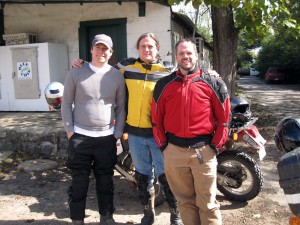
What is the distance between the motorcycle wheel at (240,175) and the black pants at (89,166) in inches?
52.6

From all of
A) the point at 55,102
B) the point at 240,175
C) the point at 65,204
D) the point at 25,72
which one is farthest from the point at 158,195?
the point at 25,72

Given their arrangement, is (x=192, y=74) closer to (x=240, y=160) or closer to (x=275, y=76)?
(x=240, y=160)

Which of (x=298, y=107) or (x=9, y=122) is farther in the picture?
(x=298, y=107)

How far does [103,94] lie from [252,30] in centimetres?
374

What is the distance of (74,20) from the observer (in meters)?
8.55

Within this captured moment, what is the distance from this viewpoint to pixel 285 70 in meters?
30.2

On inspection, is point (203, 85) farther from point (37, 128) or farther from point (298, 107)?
point (298, 107)

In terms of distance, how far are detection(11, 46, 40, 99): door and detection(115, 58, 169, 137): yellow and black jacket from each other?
5.29 metres

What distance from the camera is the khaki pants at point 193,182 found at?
304cm

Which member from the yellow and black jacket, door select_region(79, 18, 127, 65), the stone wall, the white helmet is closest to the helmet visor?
the white helmet

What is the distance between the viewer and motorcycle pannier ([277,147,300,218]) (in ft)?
6.17

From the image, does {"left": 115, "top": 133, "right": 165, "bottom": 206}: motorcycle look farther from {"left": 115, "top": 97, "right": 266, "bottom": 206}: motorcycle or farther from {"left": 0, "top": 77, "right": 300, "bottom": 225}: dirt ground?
{"left": 0, "top": 77, "right": 300, "bottom": 225}: dirt ground

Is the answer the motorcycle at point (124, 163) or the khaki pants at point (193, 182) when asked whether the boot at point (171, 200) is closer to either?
the khaki pants at point (193, 182)

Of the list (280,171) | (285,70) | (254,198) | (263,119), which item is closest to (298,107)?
(263,119)
